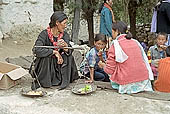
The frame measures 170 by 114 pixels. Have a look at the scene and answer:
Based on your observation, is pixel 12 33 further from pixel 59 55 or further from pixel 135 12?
pixel 135 12

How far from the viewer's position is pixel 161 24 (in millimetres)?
4961

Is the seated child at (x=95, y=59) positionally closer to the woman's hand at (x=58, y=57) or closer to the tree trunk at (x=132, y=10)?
the woman's hand at (x=58, y=57)

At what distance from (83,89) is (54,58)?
1.72 feet

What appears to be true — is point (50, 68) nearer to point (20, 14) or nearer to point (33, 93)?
point (33, 93)

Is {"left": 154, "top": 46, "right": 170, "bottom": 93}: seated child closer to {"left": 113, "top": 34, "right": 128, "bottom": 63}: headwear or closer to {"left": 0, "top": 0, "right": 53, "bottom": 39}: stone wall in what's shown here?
{"left": 113, "top": 34, "right": 128, "bottom": 63}: headwear

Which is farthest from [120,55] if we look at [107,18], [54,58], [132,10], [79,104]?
[132,10]

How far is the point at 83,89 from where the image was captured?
10.8 ft

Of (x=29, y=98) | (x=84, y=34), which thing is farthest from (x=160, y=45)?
(x=84, y=34)

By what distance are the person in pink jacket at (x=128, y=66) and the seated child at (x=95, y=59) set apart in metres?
0.40

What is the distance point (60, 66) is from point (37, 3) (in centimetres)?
261

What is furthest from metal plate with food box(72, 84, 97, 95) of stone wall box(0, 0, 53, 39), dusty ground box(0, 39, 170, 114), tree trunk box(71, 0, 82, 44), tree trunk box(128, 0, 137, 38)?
tree trunk box(128, 0, 137, 38)

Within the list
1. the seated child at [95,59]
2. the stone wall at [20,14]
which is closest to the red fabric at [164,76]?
the seated child at [95,59]

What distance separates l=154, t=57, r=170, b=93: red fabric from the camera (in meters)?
3.36

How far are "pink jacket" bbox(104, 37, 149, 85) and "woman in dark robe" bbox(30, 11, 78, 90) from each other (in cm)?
55
